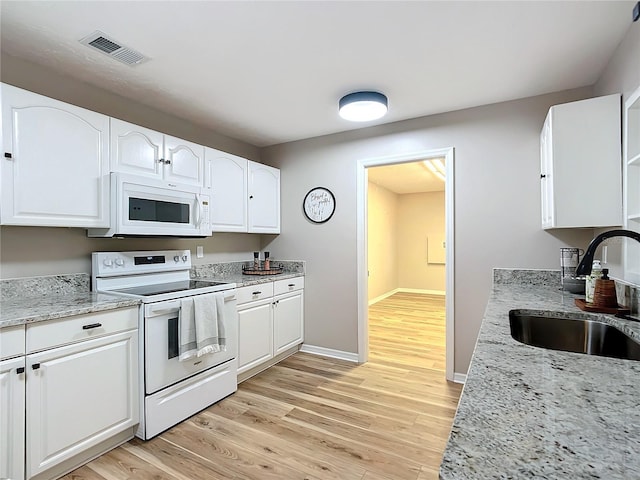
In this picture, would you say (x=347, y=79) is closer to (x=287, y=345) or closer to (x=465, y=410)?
(x=465, y=410)

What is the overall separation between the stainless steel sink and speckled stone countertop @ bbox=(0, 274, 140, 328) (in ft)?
7.10

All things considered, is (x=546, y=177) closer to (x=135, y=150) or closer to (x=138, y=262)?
(x=135, y=150)

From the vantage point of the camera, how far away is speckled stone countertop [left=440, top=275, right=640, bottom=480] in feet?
1.67

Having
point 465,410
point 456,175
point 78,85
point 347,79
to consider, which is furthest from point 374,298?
point 465,410

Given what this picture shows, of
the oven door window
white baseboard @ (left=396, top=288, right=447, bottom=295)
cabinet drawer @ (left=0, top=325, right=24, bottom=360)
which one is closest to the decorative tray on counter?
the oven door window

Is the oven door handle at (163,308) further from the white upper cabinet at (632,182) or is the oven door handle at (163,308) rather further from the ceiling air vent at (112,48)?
the white upper cabinet at (632,182)

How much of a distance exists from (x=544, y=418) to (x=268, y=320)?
2733mm

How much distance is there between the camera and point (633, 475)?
0.49 meters

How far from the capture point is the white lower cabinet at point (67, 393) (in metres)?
1.56

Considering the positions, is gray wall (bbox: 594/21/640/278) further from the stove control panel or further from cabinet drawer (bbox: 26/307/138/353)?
the stove control panel

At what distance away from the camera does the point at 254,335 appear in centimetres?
301

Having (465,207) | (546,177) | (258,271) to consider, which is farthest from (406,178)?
(546,177)

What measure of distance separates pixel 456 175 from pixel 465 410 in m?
2.61

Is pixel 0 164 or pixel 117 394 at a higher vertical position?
pixel 0 164
